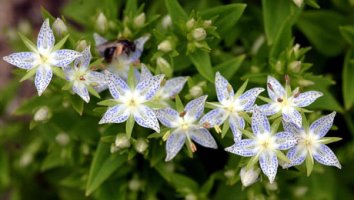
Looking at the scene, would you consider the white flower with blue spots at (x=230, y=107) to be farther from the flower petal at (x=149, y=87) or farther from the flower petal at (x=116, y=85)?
the flower petal at (x=116, y=85)

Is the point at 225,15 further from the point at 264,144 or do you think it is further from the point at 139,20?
the point at 264,144

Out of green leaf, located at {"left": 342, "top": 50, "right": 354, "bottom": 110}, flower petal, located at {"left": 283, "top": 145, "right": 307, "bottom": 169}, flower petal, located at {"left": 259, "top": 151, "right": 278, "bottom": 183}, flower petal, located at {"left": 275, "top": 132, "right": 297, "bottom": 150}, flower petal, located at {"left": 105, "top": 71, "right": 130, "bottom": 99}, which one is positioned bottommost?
green leaf, located at {"left": 342, "top": 50, "right": 354, "bottom": 110}

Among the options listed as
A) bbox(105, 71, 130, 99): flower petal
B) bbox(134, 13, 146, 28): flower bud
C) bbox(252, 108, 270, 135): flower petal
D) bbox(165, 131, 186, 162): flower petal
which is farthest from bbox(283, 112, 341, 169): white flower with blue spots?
bbox(134, 13, 146, 28): flower bud

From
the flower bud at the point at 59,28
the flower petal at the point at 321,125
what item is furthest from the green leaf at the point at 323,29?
the flower bud at the point at 59,28

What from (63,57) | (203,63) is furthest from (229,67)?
(63,57)

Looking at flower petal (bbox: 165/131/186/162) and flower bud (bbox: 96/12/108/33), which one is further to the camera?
flower bud (bbox: 96/12/108/33)

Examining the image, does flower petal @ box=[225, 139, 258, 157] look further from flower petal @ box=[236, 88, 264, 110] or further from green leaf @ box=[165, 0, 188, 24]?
green leaf @ box=[165, 0, 188, 24]
